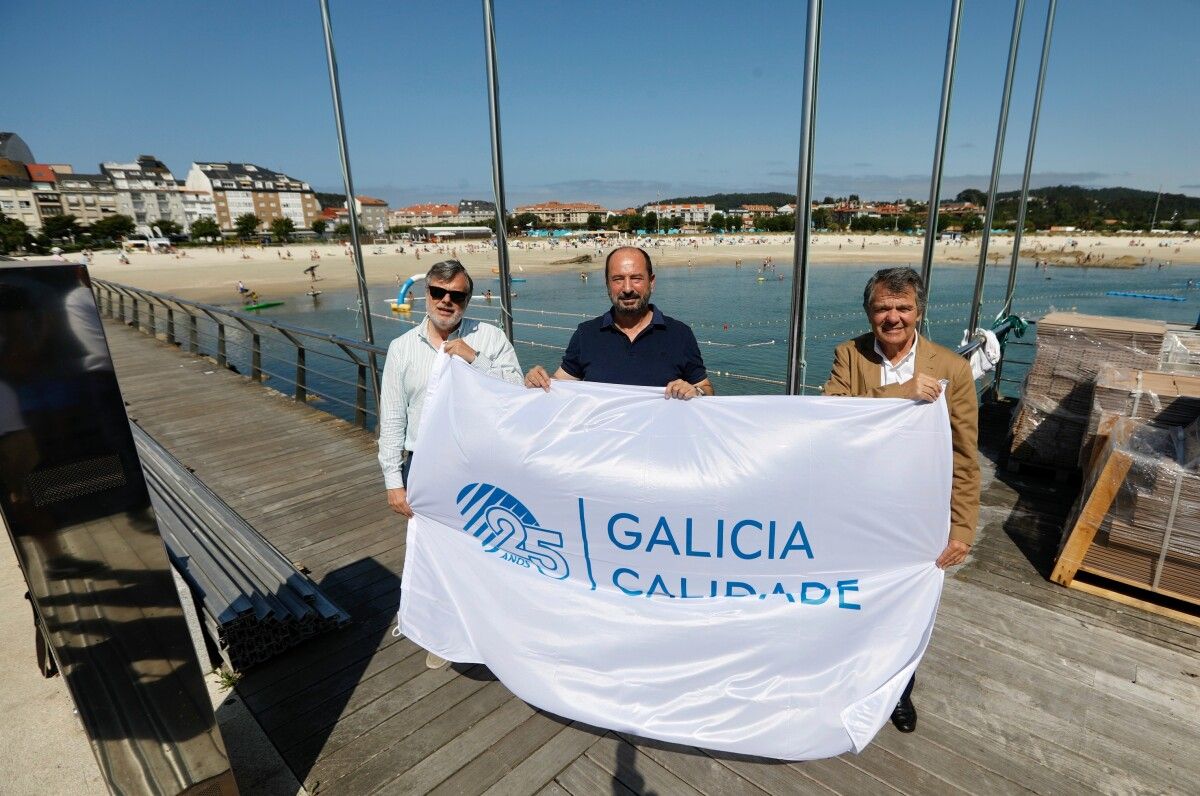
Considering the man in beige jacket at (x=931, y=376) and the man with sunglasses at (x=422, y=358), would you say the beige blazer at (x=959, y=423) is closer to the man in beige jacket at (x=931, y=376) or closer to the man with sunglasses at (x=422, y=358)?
the man in beige jacket at (x=931, y=376)

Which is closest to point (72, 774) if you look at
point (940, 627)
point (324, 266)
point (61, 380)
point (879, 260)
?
point (61, 380)

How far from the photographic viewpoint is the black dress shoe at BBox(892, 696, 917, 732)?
219 cm

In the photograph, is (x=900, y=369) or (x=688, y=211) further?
(x=688, y=211)

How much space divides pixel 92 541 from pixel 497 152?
347 cm

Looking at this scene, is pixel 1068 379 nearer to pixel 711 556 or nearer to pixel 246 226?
pixel 711 556

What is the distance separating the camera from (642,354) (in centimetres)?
243

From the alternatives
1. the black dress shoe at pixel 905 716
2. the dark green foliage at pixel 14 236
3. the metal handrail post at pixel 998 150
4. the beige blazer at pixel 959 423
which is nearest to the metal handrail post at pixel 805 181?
the beige blazer at pixel 959 423

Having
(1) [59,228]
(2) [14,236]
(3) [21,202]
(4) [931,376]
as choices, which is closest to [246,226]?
(1) [59,228]

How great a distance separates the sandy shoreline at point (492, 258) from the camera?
49562 mm

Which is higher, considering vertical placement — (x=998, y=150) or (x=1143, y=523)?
(x=998, y=150)

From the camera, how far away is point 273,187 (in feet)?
401

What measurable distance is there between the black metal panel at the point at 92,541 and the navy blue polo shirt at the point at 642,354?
5.00ft

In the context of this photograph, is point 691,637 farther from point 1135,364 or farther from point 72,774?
point 1135,364

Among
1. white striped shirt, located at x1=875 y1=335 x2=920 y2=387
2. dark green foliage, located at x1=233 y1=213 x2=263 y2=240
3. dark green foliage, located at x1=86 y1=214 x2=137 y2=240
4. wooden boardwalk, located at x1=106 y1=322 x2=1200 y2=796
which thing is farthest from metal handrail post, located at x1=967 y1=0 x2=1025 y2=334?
dark green foliage, located at x1=233 y1=213 x2=263 y2=240
